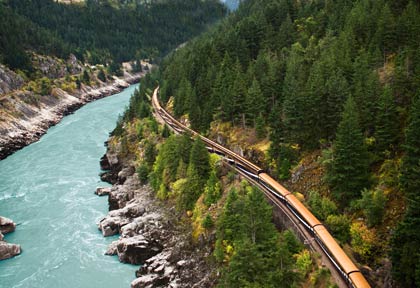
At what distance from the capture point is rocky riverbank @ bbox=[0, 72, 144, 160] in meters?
101

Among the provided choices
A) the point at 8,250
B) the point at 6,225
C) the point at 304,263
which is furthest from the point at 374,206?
the point at 6,225

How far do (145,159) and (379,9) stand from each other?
46613mm

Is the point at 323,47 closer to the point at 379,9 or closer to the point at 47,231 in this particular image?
the point at 379,9

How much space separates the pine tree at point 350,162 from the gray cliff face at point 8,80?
108 m

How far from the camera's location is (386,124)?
39125mm

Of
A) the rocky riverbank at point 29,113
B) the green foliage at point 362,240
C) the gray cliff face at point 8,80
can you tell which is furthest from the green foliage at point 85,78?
the green foliage at point 362,240

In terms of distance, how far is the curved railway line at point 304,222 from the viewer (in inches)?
1199

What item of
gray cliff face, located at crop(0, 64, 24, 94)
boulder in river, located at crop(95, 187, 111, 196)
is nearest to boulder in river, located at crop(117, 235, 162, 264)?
boulder in river, located at crop(95, 187, 111, 196)

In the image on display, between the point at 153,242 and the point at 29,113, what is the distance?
8164 cm

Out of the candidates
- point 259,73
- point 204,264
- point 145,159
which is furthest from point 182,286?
point 259,73

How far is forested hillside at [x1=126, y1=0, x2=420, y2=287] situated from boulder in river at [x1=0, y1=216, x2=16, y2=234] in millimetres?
33010

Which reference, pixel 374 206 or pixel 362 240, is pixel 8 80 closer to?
pixel 362 240

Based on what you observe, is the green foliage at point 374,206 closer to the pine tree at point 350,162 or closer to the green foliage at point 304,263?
the pine tree at point 350,162

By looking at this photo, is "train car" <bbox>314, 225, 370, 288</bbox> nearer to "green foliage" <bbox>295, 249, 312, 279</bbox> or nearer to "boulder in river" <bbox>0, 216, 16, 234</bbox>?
"green foliage" <bbox>295, 249, 312, 279</bbox>
